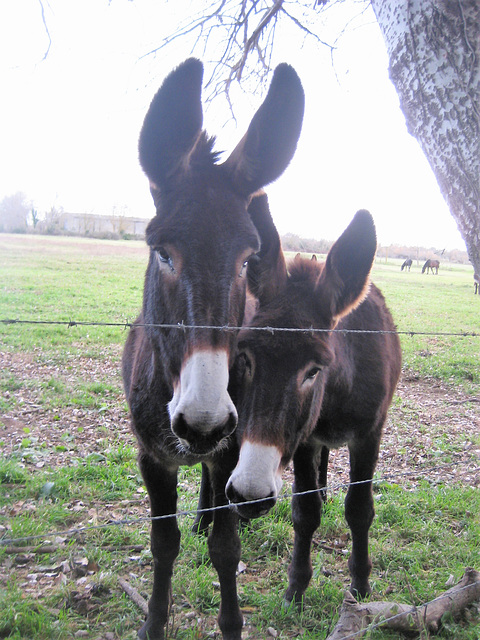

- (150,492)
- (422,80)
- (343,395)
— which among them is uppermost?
(422,80)

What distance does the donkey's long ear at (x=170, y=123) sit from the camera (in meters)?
2.31

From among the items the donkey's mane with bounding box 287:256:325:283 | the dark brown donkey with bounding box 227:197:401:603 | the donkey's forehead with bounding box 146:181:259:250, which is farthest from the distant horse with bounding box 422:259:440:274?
the donkey's forehead with bounding box 146:181:259:250

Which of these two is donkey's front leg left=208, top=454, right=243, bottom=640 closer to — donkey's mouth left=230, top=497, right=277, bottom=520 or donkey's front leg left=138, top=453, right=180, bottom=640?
donkey's front leg left=138, top=453, right=180, bottom=640

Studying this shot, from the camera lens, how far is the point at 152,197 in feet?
7.97

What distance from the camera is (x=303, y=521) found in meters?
3.36

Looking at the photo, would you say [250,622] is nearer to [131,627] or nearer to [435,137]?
[131,627]

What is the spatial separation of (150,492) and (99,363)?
5962 millimetres

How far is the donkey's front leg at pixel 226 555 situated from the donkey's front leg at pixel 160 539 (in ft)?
0.92

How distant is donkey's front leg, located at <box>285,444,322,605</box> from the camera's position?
128 inches

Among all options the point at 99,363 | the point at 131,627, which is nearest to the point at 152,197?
the point at 131,627

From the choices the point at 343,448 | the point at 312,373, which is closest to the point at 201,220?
the point at 312,373

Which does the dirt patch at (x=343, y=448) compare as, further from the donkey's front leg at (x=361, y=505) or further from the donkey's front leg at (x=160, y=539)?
the donkey's front leg at (x=160, y=539)

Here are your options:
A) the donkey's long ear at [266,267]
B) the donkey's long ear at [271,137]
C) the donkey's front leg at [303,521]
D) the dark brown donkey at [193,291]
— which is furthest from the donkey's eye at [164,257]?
the donkey's front leg at [303,521]

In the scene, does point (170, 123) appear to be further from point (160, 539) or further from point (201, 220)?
point (160, 539)
